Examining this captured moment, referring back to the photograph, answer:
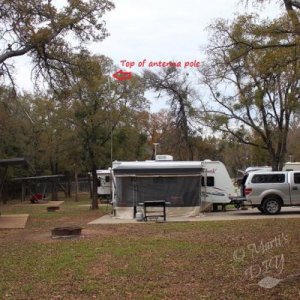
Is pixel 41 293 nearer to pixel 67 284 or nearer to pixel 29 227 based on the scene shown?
pixel 67 284

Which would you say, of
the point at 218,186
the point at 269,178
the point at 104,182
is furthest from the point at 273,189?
the point at 104,182

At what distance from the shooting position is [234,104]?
1325 inches

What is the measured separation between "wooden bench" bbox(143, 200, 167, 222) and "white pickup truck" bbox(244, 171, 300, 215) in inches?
148

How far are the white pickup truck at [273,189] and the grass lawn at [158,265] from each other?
651 centimetres

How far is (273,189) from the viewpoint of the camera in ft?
73.9

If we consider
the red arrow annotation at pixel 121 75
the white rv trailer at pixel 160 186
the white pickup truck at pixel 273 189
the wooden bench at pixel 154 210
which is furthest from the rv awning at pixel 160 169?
the red arrow annotation at pixel 121 75

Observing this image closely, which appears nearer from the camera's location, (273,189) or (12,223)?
(12,223)

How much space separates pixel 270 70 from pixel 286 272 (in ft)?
20.2

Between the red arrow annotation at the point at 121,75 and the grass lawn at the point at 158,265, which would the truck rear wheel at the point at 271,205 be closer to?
the grass lawn at the point at 158,265

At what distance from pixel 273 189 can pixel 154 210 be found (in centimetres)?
545

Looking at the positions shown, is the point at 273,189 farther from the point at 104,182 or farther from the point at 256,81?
the point at 104,182

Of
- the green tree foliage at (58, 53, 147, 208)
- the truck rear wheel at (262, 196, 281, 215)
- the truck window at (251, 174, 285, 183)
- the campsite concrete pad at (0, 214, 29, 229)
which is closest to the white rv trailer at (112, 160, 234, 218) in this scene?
the truck window at (251, 174, 285, 183)

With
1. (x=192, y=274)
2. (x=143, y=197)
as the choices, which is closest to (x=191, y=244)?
(x=192, y=274)

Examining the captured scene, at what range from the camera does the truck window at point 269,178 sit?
74.0ft
